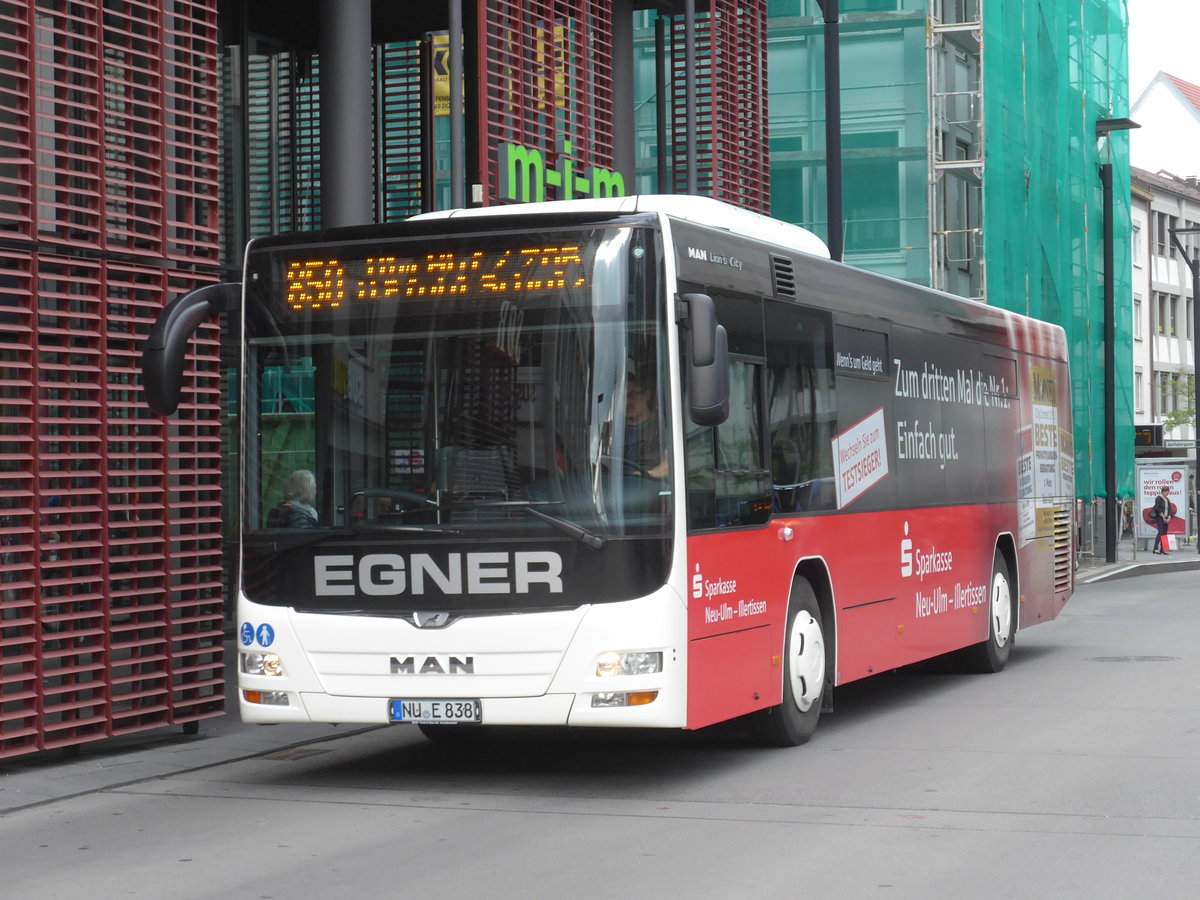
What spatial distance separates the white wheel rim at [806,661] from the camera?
35.9ft

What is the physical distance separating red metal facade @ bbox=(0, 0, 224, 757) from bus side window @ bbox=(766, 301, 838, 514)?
12.2 ft

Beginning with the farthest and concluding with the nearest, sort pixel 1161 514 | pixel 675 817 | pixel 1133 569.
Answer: pixel 1161 514
pixel 1133 569
pixel 675 817

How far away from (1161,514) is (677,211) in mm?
35033

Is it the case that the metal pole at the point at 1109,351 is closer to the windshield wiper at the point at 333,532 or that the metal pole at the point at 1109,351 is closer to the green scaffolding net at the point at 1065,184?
the green scaffolding net at the point at 1065,184

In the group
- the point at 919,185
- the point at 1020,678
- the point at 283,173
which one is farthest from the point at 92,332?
the point at 919,185

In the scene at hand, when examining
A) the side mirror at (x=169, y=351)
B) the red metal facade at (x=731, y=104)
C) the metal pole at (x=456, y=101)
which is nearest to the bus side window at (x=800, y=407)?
the side mirror at (x=169, y=351)

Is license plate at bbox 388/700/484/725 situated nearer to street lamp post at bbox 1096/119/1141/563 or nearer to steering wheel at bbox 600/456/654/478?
steering wheel at bbox 600/456/654/478

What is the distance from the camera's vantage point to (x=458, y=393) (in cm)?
929

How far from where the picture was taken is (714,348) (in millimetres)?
9055

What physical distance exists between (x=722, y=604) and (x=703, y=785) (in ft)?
3.10

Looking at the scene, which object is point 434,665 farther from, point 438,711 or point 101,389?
point 101,389

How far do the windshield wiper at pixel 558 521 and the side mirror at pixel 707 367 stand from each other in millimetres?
764

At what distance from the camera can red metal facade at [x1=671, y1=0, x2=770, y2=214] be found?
68.2ft

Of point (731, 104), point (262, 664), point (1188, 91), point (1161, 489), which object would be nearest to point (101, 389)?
point (262, 664)
